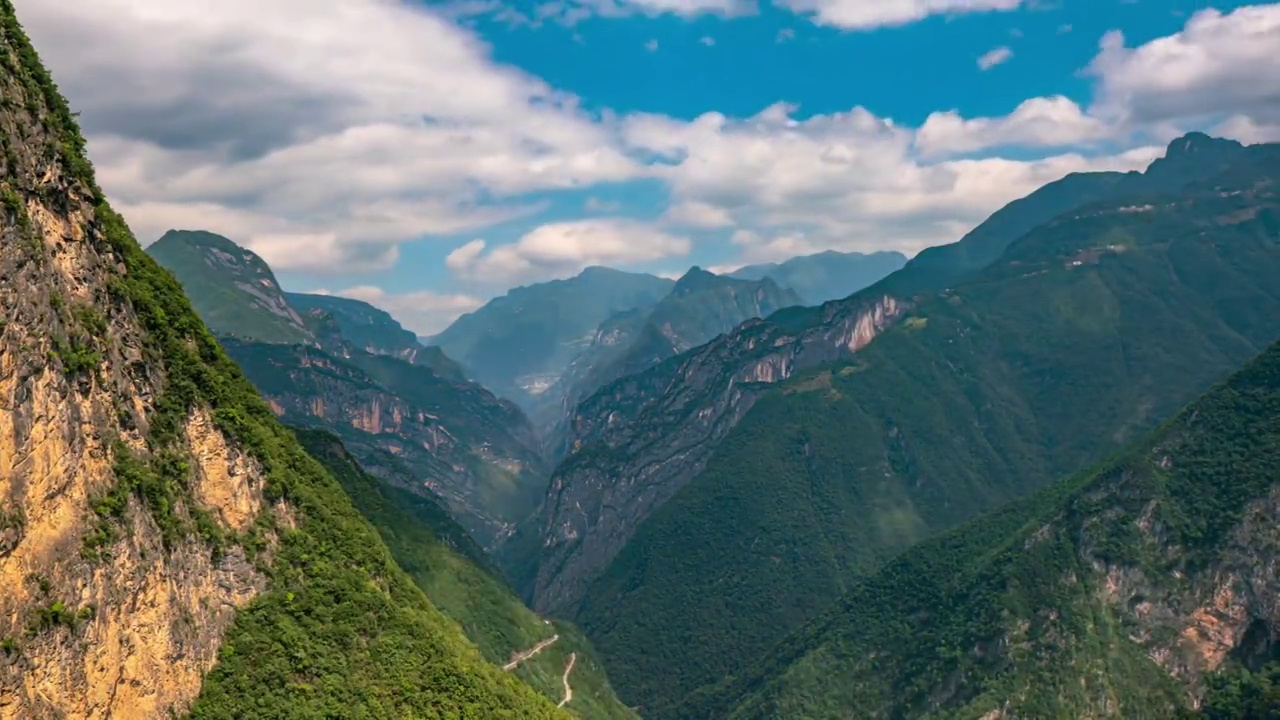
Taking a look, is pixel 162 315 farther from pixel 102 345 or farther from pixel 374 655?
pixel 374 655

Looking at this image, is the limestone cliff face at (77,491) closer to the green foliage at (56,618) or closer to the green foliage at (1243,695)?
the green foliage at (56,618)

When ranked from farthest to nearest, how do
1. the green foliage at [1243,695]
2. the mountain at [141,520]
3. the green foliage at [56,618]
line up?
the green foliage at [1243,695]
the mountain at [141,520]
the green foliage at [56,618]

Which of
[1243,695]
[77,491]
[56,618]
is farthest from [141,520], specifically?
[1243,695]

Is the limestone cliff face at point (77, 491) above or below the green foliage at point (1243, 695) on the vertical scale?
above

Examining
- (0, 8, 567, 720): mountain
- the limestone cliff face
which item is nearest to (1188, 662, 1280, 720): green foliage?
(0, 8, 567, 720): mountain

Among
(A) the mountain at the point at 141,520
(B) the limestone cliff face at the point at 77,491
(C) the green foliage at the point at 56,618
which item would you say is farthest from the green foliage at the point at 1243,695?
(C) the green foliage at the point at 56,618

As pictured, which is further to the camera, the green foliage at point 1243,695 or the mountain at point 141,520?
the green foliage at point 1243,695

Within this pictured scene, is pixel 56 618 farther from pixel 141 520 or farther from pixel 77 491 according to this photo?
pixel 141 520

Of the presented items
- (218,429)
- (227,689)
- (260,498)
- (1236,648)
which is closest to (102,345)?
(218,429)
